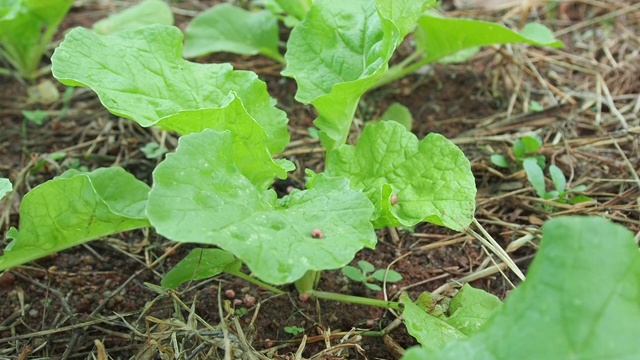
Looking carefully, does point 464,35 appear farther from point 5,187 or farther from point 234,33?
point 5,187

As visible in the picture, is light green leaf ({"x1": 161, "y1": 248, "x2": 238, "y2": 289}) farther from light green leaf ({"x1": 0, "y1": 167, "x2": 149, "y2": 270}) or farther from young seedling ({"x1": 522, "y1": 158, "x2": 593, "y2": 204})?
young seedling ({"x1": 522, "y1": 158, "x2": 593, "y2": 204})

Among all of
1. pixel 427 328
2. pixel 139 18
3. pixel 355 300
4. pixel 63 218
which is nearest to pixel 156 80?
pixel 63 218

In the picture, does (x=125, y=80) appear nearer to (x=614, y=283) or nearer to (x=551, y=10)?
(x=614, y=283)

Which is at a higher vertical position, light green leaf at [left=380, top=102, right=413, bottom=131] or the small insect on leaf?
the small insect on leaf

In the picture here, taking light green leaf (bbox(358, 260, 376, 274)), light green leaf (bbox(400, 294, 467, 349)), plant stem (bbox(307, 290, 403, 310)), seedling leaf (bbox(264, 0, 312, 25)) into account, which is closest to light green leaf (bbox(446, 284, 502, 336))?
light green leaf (bbox(400, 294, 467, 349))

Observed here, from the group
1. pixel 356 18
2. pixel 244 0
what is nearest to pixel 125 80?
pixel 356 18
